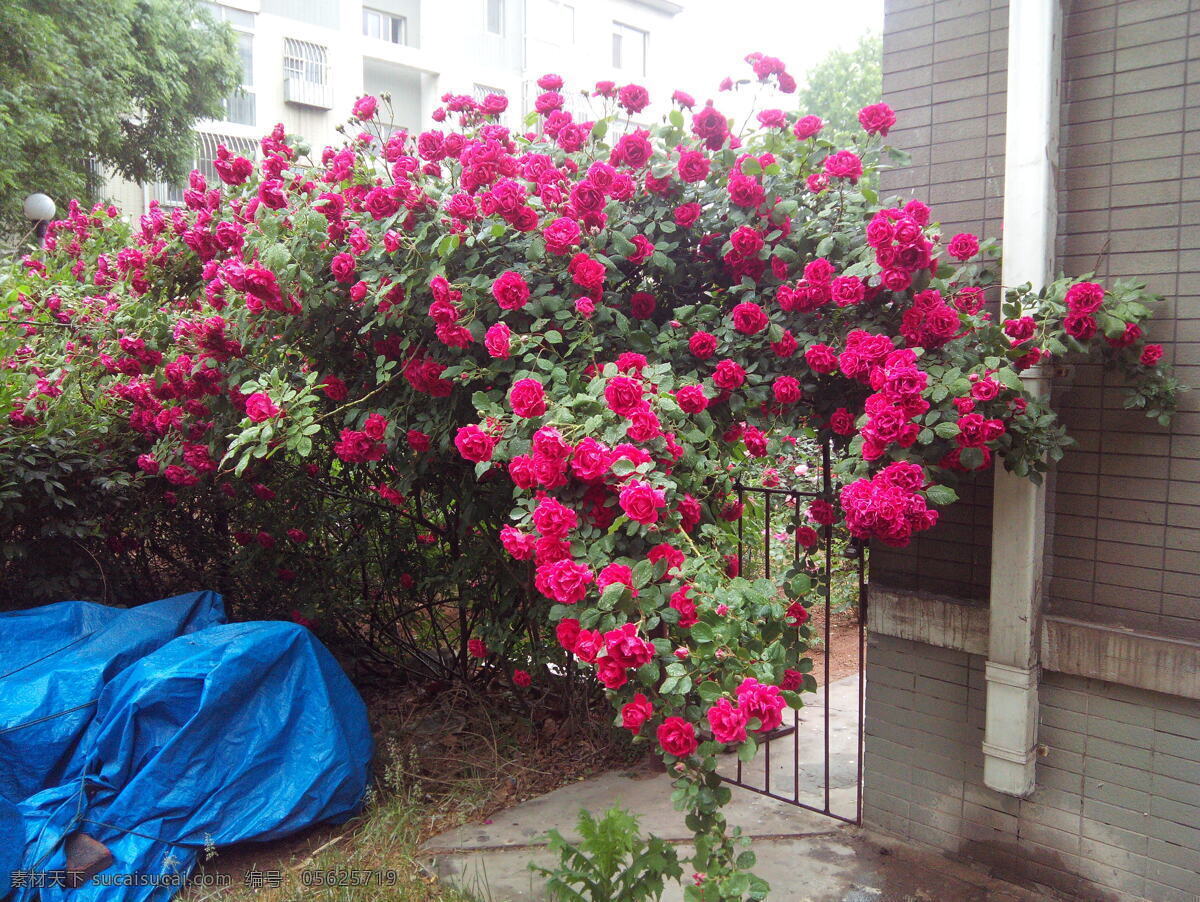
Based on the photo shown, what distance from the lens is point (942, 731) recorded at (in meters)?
3.11

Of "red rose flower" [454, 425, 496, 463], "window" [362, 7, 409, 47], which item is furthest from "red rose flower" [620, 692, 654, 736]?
"window" [362, 7, 409, 47]

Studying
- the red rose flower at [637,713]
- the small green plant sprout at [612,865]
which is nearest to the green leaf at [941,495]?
the red rose flower at [637,713]

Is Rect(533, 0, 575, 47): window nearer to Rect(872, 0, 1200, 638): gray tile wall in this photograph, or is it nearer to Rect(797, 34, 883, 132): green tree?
Rect(797, 34, 883, 132): green tree

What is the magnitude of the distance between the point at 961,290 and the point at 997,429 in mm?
568

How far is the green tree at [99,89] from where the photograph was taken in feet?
35.3

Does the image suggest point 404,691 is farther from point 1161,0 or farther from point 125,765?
point 1161,0

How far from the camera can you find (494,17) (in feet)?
79.5

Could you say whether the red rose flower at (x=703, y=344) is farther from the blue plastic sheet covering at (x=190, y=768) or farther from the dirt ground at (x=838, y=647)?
the dirt ground at (x=838, y=647)

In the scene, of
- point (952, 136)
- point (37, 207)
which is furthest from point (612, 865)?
point (37, 207)

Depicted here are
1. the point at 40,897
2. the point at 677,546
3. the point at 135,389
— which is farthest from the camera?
the point at 135,389

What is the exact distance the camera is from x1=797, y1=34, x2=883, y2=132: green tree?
2739cm

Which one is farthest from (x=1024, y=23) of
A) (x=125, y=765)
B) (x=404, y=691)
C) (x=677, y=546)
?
(x=404, y=691)

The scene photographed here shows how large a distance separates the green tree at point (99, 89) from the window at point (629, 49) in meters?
13.0

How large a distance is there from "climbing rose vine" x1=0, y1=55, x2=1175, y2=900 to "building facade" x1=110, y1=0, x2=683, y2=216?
50.3 ft
